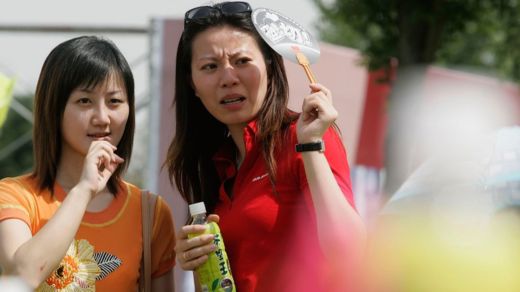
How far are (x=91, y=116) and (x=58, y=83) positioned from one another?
14 cm

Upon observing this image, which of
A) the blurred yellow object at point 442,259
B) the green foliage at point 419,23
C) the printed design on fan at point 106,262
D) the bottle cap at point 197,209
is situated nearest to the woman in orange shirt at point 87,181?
the printed design on fan at point 106,262

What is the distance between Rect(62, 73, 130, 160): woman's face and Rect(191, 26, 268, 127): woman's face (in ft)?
0.86

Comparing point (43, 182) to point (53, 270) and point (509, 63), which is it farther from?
point (509, 63)

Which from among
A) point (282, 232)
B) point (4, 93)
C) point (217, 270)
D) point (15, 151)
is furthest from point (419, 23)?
point (15, 151)

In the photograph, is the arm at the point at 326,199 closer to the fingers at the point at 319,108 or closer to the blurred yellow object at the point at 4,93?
the fingers at the point at 319,108

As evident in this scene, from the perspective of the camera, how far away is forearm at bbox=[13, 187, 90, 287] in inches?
85.0

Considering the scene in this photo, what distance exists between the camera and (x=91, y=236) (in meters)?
2.44

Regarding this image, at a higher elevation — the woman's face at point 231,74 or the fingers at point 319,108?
the woman's face at point 231,74

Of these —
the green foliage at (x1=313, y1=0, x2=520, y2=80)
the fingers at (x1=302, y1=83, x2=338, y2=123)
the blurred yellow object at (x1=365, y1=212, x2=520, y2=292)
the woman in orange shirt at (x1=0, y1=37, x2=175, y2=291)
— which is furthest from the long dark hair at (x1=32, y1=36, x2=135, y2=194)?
the green foliage at (x1=313, y1=0, x2=520, y2=80)

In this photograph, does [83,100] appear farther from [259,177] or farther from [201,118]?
[259,177]

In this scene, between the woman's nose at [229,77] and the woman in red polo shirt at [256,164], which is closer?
the woman in red polo shirt at [256,164]

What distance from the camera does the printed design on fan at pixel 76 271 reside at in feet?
7.77

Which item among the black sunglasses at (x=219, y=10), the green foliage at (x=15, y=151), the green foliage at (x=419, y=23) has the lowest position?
the green foliage at (x=15, y=151)

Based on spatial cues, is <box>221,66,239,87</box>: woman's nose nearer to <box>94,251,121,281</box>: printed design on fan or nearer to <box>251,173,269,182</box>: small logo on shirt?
<box>251,173,269,182</box>: small logo on shirt
